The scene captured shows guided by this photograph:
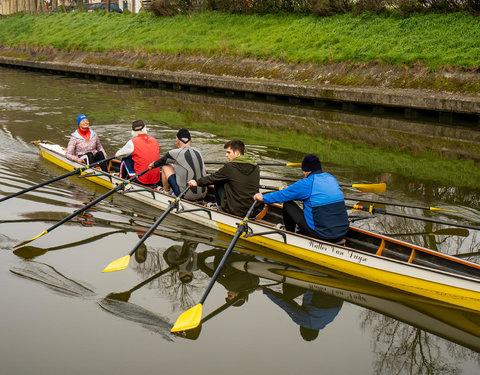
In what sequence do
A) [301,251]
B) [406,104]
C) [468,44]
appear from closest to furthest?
[301,251]
[406,104]
[468,44]

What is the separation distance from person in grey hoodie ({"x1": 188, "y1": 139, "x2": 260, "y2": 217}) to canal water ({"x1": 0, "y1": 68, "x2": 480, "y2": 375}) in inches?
27.4

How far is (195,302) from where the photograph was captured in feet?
22.3

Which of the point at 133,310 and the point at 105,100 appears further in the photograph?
the point at 105,100

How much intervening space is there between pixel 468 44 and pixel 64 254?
55.3 ft

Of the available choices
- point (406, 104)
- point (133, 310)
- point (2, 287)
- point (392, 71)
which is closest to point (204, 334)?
point (133, 310)

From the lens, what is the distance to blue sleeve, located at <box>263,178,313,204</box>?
7.41m

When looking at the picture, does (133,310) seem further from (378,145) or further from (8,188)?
(378,145)

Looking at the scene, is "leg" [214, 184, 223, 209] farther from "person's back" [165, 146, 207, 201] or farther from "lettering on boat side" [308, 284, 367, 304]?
"lettering on boat side" [308, 284, 367, 304]

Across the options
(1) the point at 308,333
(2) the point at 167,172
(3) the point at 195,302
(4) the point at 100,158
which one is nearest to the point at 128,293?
(3) the point at 195,302

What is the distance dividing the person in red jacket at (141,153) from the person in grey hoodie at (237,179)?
7.09 ft

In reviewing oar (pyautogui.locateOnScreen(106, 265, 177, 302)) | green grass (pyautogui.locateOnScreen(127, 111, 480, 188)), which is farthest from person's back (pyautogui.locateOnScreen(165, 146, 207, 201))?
green grass (pyautogui.locateOnScreen(127, 111, 480, 188))

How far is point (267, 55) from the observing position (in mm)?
24219

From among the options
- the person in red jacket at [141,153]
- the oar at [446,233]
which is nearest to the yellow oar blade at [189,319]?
the oar at [446,233]

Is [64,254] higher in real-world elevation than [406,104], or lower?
lower
